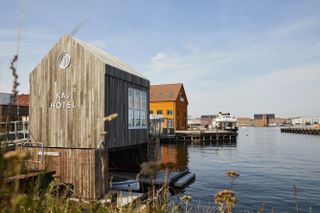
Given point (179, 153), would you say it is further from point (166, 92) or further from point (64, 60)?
point (166, 92)

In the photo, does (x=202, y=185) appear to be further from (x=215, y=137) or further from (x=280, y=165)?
(x=215, y=137)

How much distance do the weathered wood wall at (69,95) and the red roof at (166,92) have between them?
4454 cm

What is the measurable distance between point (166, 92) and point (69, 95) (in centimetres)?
4754

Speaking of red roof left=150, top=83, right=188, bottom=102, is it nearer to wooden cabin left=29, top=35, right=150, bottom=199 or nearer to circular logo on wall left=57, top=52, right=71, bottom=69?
wooden cabin left=29, top=35, right=150, bottom=199

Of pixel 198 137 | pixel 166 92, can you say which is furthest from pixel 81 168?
pixel 166 92

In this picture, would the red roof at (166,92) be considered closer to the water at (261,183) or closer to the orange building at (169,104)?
the orange building at (169,104)

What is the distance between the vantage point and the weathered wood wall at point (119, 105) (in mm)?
13945

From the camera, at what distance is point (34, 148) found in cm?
1295

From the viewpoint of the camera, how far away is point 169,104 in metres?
58.8

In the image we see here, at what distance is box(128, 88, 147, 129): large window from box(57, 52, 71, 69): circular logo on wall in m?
3.94

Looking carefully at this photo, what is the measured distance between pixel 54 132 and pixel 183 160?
1853 centimetres

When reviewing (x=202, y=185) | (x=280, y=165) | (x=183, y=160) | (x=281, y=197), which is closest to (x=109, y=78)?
(x=202, y=185)

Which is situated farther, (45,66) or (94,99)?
(45,66)

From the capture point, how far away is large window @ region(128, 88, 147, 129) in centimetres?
1664
